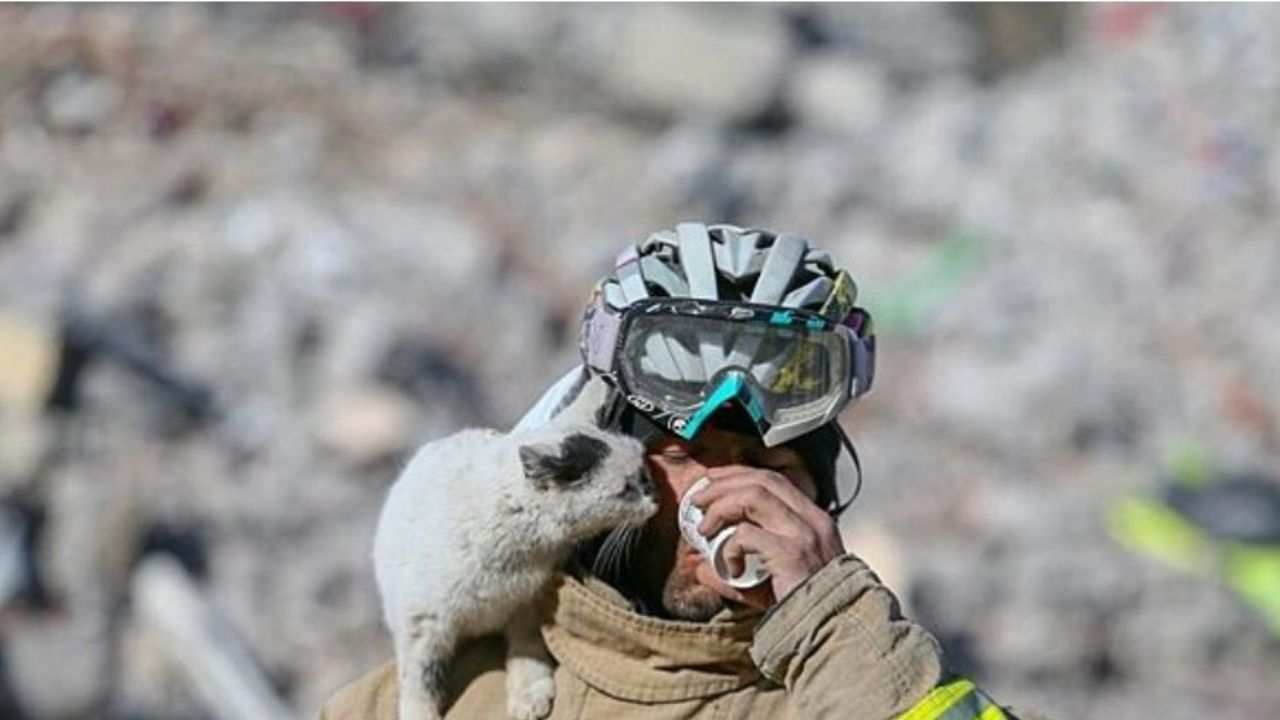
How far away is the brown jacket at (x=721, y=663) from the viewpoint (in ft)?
7.97

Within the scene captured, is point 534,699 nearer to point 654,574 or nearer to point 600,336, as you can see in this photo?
point 654,574

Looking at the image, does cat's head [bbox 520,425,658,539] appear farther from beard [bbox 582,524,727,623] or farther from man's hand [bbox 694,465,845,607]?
man's hand [bbox 694,465,845,607]

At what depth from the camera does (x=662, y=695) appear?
2.69m

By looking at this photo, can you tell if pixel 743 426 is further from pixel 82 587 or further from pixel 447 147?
pixel 447 147

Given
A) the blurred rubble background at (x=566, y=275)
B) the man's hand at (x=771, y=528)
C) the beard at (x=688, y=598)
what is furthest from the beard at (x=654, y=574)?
the blurred rubble background at (x=566, y=275)

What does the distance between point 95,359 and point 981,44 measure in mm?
7646

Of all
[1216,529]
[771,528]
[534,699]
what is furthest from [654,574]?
[1216,529]

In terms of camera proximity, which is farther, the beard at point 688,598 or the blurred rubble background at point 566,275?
the blurred rubble background at point 566,275

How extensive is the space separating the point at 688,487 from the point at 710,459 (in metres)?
0.04

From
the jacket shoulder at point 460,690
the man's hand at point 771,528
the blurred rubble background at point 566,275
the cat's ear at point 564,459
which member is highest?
the man's hand at point 771,528

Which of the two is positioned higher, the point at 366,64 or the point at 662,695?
the point at 662,695

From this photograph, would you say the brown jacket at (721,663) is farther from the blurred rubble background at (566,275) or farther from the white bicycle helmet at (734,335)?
the blurred rubble background at (566,275)

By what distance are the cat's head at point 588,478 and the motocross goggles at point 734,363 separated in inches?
2.6

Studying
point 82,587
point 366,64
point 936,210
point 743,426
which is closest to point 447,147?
point 366,64
